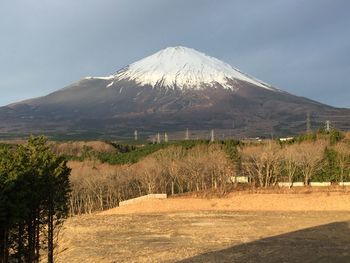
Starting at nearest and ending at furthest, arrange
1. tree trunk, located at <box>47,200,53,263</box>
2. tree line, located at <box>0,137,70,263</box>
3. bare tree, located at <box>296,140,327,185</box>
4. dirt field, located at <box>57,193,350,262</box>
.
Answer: tree line, located at <box>0,137,70,263</box> < tree trunk, located at <box>47,200,53,263</box> < dirt field, located at <box>57,193,350,262</box> < bare tree, located at <box>296,140,327,185</box>

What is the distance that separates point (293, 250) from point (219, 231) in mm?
9254

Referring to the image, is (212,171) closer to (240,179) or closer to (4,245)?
(240,179)

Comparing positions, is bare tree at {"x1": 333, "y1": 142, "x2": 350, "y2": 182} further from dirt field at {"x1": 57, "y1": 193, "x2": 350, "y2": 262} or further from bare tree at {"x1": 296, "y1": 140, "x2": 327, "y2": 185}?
dirt field at {"x1": 57, "y1": 193, "x2": 350, "y2": 262}

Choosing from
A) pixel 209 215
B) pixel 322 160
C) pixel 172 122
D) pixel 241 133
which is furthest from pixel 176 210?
pixel 172 122

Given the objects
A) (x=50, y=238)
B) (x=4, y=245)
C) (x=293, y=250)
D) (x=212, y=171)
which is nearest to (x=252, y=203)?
(x=212, y=171)

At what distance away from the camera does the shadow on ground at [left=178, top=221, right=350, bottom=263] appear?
2568 cm

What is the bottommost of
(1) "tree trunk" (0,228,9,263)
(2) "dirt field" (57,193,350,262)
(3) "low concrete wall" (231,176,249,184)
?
(2) "dirt field" (57,193,350,262)

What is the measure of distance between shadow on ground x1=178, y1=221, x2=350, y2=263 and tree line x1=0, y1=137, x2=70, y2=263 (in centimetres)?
735

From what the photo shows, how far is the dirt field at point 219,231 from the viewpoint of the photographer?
27.8 metres

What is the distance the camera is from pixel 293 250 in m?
27.8

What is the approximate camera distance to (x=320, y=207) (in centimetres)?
4884

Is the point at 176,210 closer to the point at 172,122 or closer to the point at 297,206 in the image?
the point at 297,206

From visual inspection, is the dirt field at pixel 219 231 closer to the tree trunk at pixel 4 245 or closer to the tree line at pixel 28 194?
the tree line at pixel 28 194

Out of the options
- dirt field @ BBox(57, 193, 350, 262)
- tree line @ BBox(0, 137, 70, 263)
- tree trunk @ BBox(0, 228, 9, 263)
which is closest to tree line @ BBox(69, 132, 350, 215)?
dirt field @ BBox(57, 193, 350, 262)
